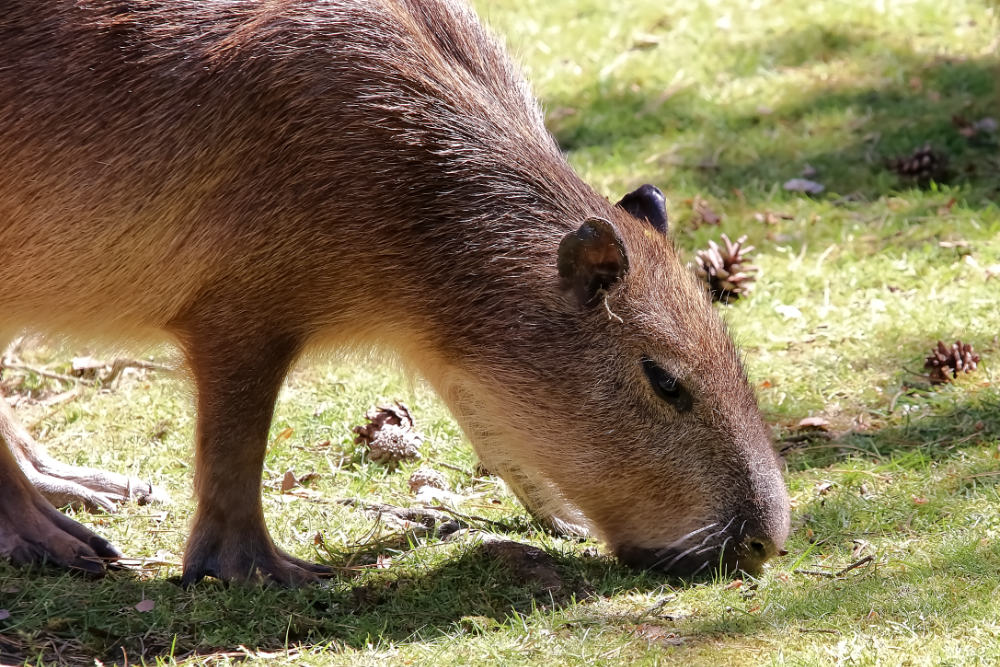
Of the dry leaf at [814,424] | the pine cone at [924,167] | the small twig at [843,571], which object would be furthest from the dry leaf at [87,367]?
the pine cone at [924,167]

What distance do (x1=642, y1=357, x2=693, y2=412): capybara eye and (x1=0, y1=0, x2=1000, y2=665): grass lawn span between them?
1.91 ft

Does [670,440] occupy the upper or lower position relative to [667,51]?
lower

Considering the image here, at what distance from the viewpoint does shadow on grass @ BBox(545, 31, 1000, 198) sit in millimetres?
7754

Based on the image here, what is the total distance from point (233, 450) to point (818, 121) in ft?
Result: 17.3

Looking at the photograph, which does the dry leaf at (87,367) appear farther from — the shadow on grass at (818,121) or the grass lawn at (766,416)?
the shadow on grass at (818,121)

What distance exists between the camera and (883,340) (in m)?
5.98

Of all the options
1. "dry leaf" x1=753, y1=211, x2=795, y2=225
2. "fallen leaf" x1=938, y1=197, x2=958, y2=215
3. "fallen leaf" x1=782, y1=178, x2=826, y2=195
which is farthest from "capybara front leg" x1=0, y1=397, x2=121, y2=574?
"fallen leaf" x1=938, y1=197, x2=958, y2=215

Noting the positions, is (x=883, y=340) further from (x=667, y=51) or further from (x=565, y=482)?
(x=667, y=51)

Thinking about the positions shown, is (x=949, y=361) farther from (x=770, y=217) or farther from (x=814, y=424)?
(x=770, y=217)

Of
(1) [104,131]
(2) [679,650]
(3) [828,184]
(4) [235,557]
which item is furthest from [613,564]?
(3) [828,184]

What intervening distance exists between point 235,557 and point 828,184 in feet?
15.4

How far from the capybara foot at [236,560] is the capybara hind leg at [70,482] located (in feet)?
2.66

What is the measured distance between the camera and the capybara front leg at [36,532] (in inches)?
173

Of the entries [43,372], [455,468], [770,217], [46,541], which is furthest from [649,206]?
[43,372]
